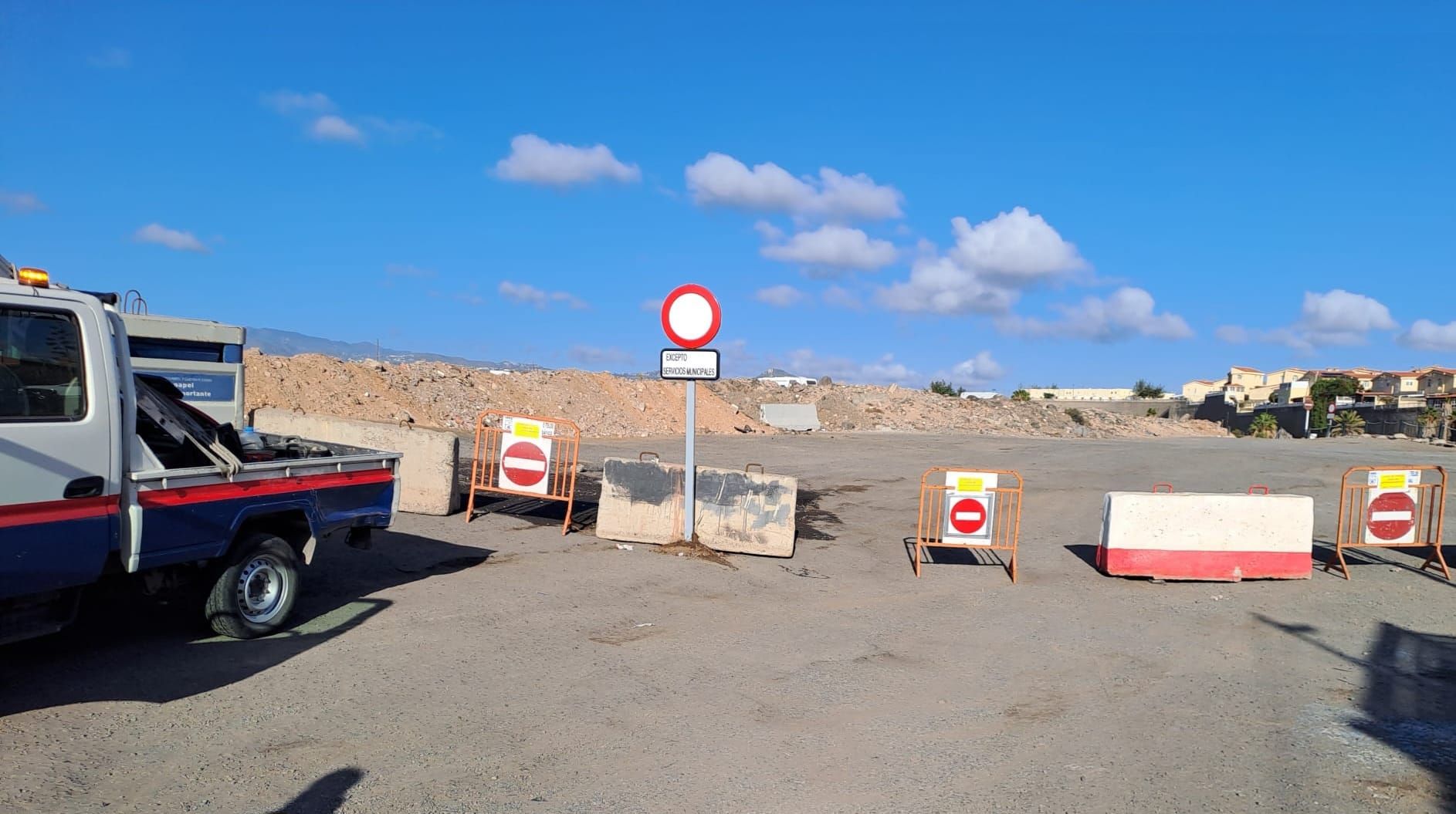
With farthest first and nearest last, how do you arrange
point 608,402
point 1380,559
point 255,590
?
point 608,402 → point 1380,559 → point 255,590

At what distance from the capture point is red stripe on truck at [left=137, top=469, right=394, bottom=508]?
19.9 feet

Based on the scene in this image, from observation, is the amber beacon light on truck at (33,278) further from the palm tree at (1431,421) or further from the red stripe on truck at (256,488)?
the palm tree at (1431,421)

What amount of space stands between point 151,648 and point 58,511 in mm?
1652

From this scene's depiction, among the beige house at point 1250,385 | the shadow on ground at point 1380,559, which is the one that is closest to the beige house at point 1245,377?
the beige house at point 1250,385

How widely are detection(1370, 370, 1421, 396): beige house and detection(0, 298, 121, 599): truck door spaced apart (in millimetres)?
131202

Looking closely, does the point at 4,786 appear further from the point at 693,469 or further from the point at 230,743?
the point at 693,469

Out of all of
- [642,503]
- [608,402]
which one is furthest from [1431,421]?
[642,503]

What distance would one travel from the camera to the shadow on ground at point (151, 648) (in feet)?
18.9

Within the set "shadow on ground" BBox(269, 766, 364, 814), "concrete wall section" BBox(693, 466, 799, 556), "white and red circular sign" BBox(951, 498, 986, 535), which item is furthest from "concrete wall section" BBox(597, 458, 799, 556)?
"shadow on ground" BBox(269, 766, 364, 814)

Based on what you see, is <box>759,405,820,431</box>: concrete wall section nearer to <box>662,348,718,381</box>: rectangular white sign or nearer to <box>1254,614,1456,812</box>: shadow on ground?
<box>662,348,718,381</box>: rectangular white sign

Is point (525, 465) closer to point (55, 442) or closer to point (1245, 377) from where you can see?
point (55, 442)

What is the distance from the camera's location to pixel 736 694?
20.7 ft

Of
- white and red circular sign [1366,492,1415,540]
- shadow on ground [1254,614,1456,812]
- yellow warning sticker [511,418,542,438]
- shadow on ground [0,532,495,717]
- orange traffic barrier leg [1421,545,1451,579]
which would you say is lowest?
shadow on ground [0,532,495,717]

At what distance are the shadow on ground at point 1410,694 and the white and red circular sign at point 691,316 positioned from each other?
253 inches
